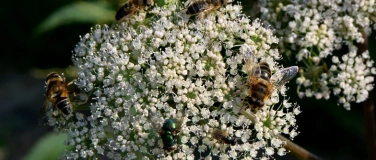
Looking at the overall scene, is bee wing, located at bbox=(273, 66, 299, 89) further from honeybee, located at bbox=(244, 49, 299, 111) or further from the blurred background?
the blurred background

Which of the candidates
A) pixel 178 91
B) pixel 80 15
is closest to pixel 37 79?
pixel 80 15

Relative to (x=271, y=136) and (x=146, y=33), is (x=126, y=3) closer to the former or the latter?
(x=146, y=33)

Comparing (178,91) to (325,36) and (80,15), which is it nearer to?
(325,36)

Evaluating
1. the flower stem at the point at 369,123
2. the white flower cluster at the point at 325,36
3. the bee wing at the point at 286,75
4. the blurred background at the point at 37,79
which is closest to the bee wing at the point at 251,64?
the bee wing at the point at 286,75

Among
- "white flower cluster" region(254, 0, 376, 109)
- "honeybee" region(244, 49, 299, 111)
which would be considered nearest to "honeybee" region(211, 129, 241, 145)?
"honeybee" region(244, 49, 299, 111)

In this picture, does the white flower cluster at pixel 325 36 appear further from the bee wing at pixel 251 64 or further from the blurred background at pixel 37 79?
the blurred background at pixel 37 79
